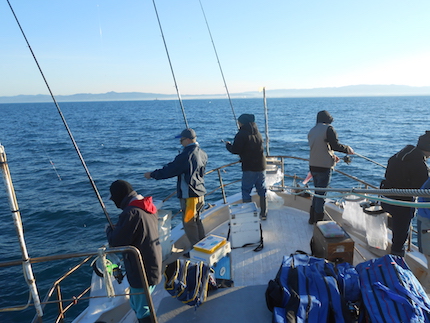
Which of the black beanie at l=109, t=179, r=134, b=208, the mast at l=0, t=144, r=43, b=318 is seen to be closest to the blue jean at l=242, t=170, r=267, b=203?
the black beanie at l=109, t=179, r=134, b=208

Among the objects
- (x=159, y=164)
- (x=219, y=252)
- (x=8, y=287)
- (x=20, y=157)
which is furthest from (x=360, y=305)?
(x=20, y=157)

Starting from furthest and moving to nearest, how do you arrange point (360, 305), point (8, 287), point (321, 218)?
point (8, 287)
point (321, 218)
point (360, 305)

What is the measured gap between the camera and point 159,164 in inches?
914

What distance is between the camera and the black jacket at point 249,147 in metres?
5.22

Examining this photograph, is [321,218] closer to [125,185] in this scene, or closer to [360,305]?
[360,305]

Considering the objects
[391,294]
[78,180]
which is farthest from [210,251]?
[78,180]

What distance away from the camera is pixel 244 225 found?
4.95 meters

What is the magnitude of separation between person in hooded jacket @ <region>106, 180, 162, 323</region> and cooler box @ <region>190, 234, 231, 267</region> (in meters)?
0.79

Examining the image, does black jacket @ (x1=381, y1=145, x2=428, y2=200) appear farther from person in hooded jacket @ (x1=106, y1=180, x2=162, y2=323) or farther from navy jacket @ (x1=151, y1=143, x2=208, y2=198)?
person in hooded jacket @ (x1=106, y1=180, x2=162, y2=323)

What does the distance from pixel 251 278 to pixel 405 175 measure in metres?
2.43

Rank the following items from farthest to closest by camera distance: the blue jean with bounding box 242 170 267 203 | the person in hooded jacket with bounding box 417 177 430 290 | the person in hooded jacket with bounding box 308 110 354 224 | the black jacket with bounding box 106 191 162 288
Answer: the blue jean with bounding box 242 170 267 203, the person in hooded jacket with bounding box 308 110 354 224, the person in hooded jacket with bounding box 417 177 430 290, the black jacket with bounding box 106 191 162 288

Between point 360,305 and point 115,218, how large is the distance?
1143 centimetres

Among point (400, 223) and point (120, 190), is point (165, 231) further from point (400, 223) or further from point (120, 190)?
point (400, 223)

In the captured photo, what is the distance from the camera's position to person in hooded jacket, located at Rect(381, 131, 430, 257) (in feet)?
12.7
